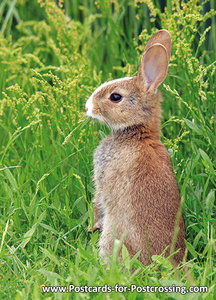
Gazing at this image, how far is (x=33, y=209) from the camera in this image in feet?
13.5

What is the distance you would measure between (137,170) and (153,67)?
0.83 metres

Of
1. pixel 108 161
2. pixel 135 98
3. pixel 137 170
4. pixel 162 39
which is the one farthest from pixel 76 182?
pixel 162 39

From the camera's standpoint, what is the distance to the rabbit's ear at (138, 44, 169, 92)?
4.08 metres

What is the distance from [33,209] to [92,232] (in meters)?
0.50

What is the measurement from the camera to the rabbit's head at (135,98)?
13.6ft

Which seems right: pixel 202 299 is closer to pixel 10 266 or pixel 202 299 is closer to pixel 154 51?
pixel 10 266

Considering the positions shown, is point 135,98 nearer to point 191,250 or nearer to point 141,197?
point 141,197

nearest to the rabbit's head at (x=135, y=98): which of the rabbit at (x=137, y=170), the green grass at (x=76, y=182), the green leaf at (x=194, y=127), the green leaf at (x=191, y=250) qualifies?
the rabbit at (x=137, y=170)

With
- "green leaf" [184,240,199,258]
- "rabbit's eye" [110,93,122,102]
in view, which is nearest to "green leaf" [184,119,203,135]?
"rabbit's eye" [110,93,122,102]

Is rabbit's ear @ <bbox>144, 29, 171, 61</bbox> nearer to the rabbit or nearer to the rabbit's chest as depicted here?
the rabbit

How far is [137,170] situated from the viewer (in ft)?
12.8

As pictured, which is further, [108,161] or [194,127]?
[194,127]

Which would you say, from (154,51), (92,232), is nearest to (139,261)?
(92,232)

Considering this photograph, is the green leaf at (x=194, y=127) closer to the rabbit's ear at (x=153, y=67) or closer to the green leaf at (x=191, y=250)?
the rabbit's ear at (x=153, y=67)
